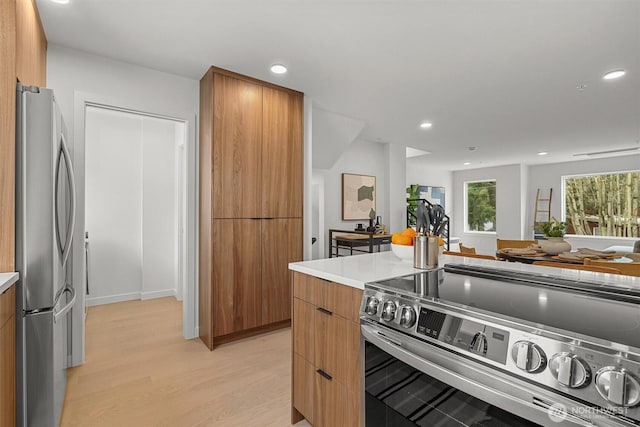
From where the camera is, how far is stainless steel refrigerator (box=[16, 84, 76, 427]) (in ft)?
4.75

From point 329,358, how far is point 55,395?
1.40m

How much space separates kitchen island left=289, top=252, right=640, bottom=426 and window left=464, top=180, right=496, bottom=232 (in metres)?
7.87

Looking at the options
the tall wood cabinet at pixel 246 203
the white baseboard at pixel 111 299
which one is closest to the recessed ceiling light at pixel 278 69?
the tall wood cabinet at pixel 246 203

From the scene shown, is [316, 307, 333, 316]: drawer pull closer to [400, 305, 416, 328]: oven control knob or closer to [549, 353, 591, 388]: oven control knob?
[400, 305, 416, 328]: oven control knob

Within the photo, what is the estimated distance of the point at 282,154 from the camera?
3.19 meters

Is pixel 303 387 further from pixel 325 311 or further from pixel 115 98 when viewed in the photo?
pixel 115 98

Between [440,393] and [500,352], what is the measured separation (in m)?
0.26

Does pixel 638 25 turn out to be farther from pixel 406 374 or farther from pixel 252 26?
pixel 406 374

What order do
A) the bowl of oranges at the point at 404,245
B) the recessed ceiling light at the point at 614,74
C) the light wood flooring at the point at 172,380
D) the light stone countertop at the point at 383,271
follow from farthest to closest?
the recessed ceiling light at the point at 614,74 < the light wood flooring at the point at 172,380 < the bowl of oranges at the point at 404,245 < the light stone countertop at the point at 383,271

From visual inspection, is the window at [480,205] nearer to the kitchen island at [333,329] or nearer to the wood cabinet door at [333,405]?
the kitchen island at [333,329]

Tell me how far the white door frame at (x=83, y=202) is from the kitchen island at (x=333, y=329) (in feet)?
5.55

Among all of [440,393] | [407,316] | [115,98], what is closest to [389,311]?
[407,316]

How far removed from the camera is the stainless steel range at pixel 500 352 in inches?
27.0

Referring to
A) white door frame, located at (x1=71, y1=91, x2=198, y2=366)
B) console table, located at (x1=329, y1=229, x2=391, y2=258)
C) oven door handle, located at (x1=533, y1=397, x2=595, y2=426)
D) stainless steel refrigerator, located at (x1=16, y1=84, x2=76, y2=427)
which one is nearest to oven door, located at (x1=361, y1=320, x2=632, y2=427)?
oven door handle, located at (x1=533, y1=397, x2=595, y2=426)
